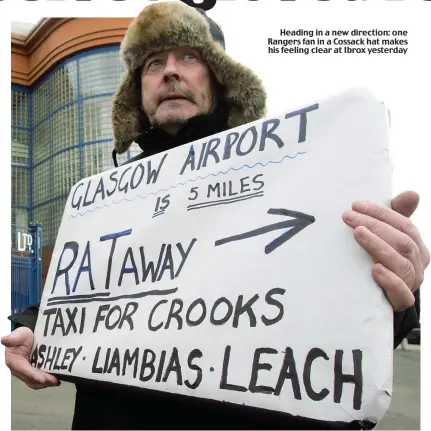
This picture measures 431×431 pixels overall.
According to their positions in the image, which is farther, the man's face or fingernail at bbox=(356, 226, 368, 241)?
the man's face

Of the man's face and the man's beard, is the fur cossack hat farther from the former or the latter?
the man's beard

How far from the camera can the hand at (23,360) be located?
2.81ft

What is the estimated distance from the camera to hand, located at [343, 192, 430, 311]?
0.56m

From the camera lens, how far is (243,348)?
625mm

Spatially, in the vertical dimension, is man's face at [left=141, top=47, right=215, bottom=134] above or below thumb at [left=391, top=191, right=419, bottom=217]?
above

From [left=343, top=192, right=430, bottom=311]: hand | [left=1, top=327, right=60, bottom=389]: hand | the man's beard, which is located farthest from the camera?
the man's beard

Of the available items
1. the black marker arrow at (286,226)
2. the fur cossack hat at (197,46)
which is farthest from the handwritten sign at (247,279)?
the fur cossack hat at (197,46)

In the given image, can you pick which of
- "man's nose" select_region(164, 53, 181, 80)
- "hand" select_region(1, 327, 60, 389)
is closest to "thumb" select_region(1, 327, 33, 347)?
"hand" select_region(1, 327, 60, 389)

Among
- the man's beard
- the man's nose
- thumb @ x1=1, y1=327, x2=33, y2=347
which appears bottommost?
thumb @ x1=1, y1=327, x2=33, y2=347

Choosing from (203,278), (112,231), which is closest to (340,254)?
(203,278)

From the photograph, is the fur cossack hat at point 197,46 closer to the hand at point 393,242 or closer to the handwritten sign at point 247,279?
the handwritten sign at point 247,279

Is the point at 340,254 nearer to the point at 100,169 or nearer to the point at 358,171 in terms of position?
Answer: the point at 358,171

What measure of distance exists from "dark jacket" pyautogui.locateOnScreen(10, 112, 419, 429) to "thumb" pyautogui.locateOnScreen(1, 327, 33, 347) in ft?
0.55

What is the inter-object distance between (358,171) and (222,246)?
9.5 inches
